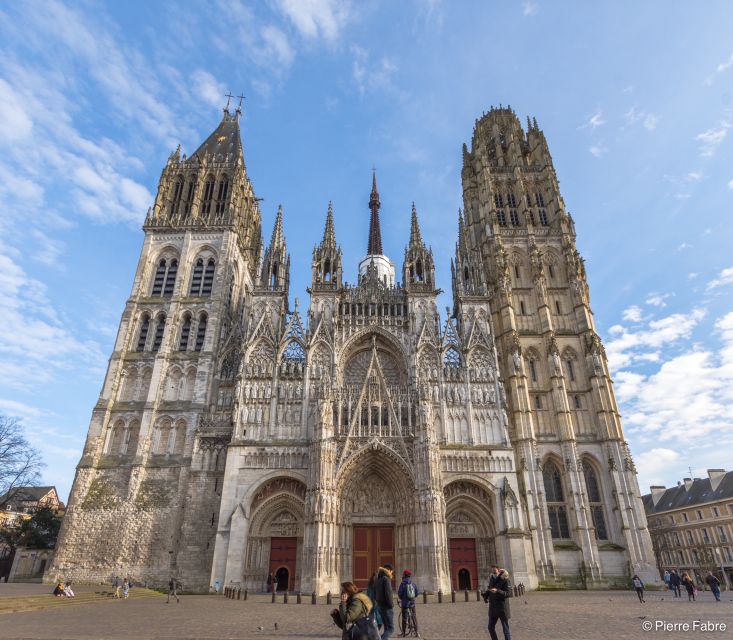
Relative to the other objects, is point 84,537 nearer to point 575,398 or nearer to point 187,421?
point 187,421

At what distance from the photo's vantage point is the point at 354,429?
28.2m

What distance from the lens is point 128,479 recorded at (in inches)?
1180

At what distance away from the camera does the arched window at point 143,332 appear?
35.0 m

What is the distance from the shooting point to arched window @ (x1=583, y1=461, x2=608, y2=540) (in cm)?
2998

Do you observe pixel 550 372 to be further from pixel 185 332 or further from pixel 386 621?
pixel 386 621

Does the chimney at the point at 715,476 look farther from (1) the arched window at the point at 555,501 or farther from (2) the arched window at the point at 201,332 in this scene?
(2) the arched window at the point at 201,332

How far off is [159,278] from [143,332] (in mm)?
5053

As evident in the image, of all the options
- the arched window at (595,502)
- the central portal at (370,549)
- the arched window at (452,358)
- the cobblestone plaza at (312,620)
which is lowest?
the cobblestone plaza at (312,620)

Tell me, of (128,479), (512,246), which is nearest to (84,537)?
(128,479)

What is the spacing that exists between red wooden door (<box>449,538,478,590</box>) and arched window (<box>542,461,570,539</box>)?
569 cm

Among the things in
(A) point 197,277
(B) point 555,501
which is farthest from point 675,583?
(A) point 197,277

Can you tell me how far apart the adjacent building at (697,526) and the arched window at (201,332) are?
51.1 meters

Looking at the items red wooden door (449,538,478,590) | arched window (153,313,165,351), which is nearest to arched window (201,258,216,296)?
arched window (153,313,165,351)

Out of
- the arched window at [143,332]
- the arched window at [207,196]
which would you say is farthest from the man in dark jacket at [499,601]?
the arched window at [207,196]
